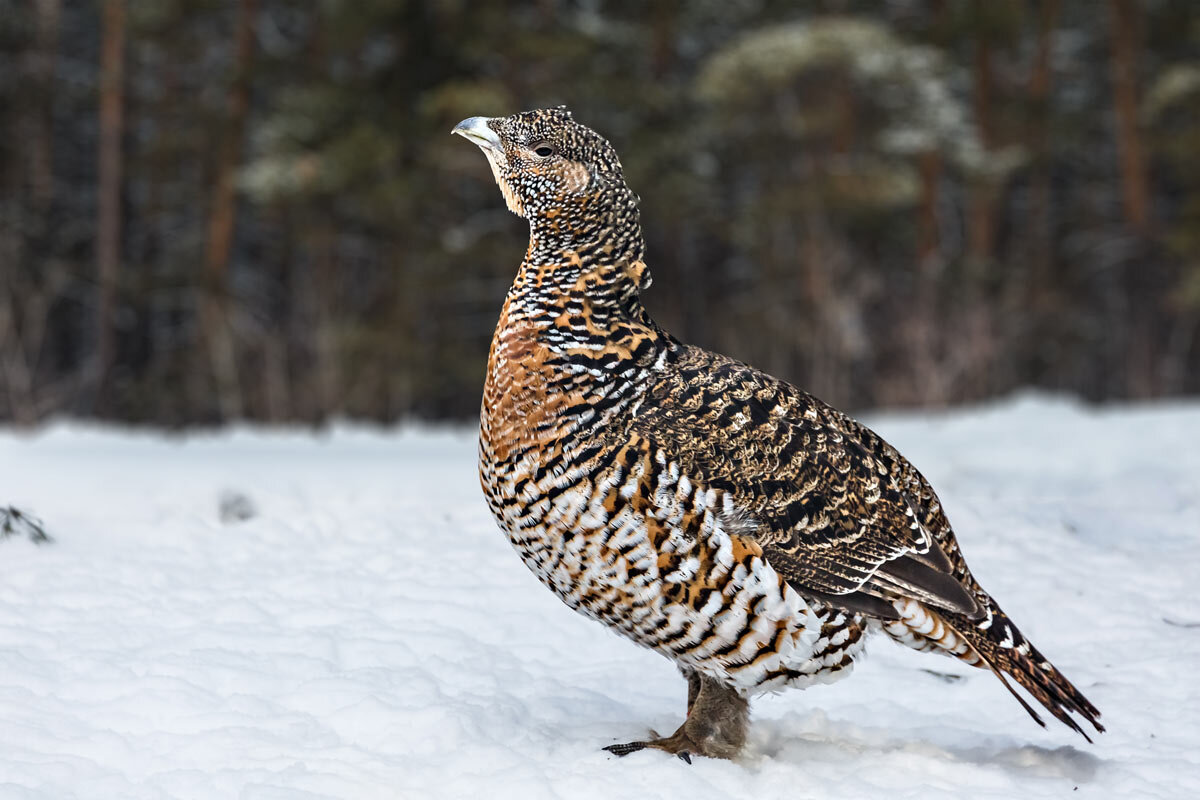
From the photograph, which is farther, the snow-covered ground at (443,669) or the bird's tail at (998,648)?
the bird's tail at (998,648)

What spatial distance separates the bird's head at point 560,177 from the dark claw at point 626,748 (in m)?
1.36

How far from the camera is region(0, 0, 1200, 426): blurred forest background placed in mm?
12609

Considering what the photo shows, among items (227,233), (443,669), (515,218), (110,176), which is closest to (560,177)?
(443,669)

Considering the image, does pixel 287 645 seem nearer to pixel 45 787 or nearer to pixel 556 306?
pixel 45 787

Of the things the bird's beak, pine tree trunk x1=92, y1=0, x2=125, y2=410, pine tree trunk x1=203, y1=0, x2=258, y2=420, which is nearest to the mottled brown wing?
the bird's beak

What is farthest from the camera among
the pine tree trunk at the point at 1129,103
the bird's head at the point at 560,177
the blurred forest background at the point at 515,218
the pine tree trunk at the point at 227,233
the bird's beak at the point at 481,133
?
the pine tree trunk at the point at 1129,103

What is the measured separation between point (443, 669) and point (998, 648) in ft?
5.43

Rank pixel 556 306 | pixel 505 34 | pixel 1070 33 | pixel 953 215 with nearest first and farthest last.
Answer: pixel 556 306 → pixel 505 34 → pixel 1070 33 → pixel 953 215

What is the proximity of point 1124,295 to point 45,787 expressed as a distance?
59.6 feet

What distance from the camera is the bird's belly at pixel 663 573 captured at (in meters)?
2.62

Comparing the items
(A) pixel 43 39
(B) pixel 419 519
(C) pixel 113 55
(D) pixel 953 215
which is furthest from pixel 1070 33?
(B) pixel 419 519

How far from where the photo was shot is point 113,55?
14.7m

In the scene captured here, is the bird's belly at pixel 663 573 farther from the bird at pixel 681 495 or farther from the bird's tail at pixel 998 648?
A: the bird's tail at pixel 998 648

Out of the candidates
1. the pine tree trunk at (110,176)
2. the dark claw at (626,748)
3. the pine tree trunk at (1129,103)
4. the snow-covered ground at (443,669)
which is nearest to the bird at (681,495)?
the dark claw at (626,748)
